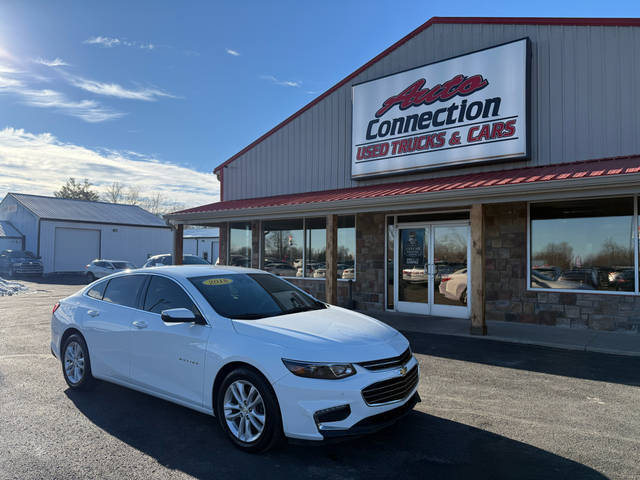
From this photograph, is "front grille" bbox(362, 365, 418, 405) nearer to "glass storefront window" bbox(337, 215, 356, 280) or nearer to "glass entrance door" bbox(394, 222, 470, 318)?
"glass entrance door" bbox(394, 222, 470, 318)

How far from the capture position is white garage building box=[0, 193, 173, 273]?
31359 millimetres

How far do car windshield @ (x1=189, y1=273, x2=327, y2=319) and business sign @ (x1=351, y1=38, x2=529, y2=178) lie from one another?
7.10 metres

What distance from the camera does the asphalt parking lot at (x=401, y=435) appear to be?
11.7ft

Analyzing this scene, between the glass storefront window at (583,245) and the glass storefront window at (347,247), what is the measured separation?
4.76 m

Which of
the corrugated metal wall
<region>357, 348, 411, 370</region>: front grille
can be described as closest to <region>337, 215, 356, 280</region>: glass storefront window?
the corrugated metal wall

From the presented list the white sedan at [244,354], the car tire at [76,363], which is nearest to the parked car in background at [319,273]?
the white sedan at [244,354]

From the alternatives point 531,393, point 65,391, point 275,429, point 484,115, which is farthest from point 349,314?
point 484,115

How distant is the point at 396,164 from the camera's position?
481 inches

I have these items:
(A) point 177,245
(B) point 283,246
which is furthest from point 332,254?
(A) point 177,245

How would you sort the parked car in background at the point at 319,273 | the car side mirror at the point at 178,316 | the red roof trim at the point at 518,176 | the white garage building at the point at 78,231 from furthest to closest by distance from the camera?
the white garage building at the point at 78,231 < the parked car in background at the point at 319,273 < the red roof trim at the point at 518,176 < the car side mirror at the point at 178,316

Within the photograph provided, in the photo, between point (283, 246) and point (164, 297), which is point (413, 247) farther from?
point (164, 297)

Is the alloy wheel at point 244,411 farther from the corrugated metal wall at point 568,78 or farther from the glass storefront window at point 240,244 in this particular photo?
the glass storefront window at point 240,244

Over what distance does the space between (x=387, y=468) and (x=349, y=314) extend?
168cm

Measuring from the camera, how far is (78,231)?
33.1 metres
